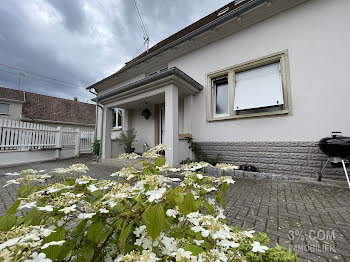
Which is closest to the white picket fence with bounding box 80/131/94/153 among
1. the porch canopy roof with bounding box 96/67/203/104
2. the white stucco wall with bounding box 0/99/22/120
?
the porch canopy roof with bounding box 96/67/203/104

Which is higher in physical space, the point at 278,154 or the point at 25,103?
the point at 25,103

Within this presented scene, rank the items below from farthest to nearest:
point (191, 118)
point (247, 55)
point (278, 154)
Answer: point (191, 118) < point (247, 55) < point (278, 154)

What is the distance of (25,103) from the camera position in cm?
1709

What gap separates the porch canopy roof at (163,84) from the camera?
462 cm

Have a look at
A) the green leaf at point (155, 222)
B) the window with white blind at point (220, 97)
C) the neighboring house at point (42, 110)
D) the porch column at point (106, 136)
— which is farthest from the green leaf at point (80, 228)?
the neighboring house at point (42, 110)

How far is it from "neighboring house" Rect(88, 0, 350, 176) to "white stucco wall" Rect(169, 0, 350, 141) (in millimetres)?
19

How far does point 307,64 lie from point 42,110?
942 inches

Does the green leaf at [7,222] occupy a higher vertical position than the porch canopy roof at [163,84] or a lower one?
lower

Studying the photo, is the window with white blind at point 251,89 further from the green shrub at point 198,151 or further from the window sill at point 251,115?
the green shrub at point 198,151

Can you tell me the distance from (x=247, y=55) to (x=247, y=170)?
381 centimetres

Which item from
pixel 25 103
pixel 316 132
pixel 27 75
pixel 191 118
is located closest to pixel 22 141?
pixel 191 118

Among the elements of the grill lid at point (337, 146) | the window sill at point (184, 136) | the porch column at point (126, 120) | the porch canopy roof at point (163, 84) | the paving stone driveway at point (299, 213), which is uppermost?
the porch canopy roof at point (163, 84)

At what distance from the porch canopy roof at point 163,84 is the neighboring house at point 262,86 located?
3 centimetres

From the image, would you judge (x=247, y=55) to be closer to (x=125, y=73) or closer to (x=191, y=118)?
(x=191, y=118)
